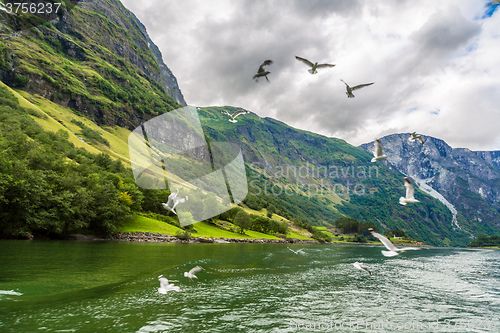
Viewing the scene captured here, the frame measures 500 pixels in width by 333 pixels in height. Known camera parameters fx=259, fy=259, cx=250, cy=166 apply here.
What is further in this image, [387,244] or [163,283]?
[163,283]

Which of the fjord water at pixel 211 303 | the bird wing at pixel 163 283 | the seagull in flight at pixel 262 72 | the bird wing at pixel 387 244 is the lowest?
the fjord water at pixel 211 303

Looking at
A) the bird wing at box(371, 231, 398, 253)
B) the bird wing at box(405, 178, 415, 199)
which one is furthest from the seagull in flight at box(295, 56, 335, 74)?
the bird wing at box(371, 231, 398, 253)

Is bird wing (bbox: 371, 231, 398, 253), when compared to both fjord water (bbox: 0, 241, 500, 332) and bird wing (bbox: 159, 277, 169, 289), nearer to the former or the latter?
fjord water (bbox: 0, 241, 500, 332)

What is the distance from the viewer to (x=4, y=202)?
41562mm

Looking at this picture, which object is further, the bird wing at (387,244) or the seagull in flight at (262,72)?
the seagull in flight at (262,72)

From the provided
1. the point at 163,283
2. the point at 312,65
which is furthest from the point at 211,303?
the point at 312,65

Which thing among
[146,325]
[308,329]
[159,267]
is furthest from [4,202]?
[308,329]

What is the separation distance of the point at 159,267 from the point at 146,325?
16658mm

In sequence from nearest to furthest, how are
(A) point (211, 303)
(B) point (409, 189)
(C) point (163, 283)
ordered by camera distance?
(B) point (409, 189) < (C) point (163, 283) < (A) point (211, 303)

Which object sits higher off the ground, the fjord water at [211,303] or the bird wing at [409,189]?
the bird wing at [409,189]

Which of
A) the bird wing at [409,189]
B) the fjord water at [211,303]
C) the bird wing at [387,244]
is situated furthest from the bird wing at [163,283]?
the bird wing at [409,189]

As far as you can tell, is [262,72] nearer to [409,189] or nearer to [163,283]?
[409,189]

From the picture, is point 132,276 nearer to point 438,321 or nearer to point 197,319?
point 197,319

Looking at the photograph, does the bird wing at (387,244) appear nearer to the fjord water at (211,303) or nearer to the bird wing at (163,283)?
the fjord water at (211,303)
